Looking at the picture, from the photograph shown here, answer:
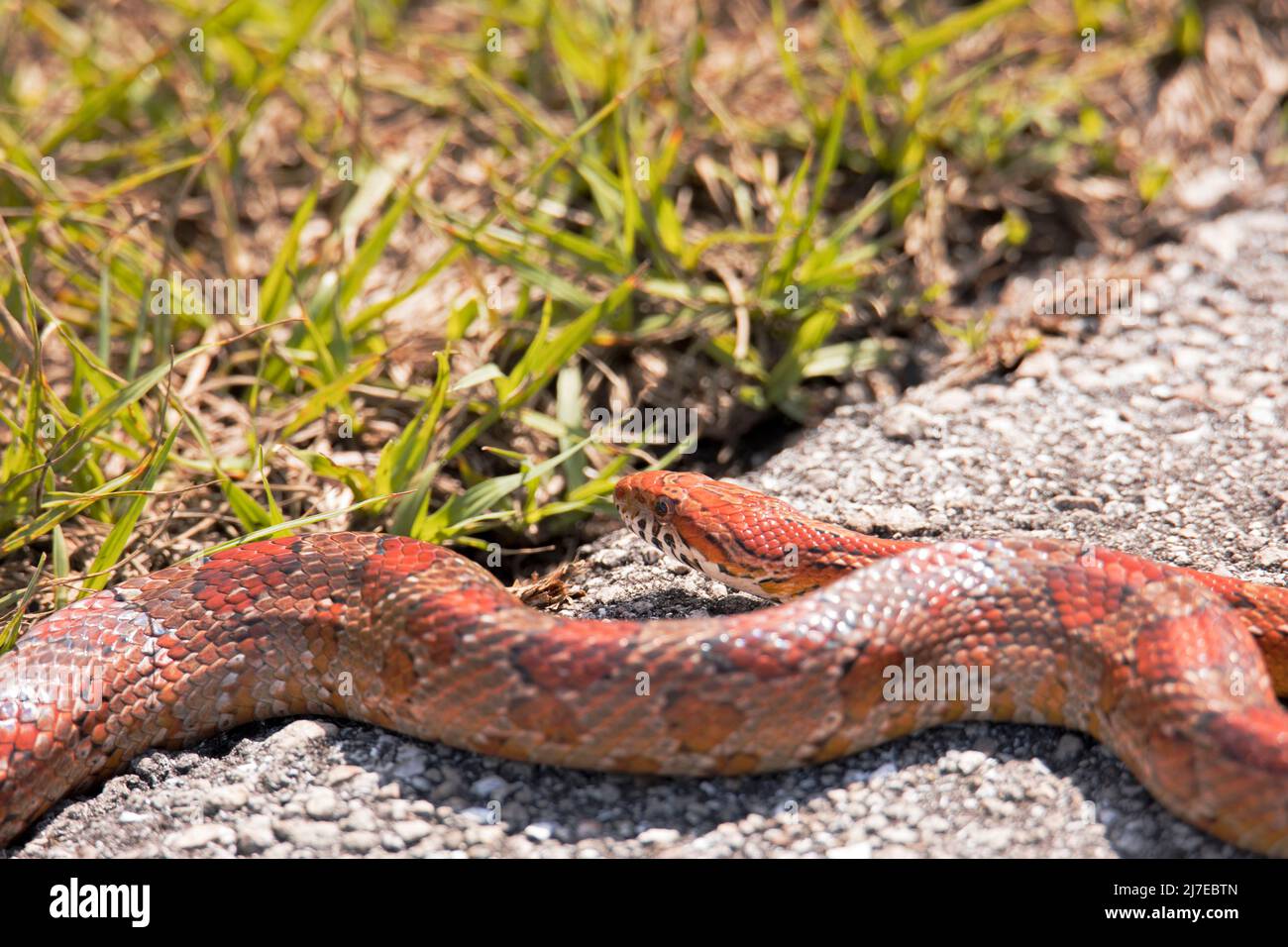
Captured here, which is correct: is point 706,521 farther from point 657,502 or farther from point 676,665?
point 676,665

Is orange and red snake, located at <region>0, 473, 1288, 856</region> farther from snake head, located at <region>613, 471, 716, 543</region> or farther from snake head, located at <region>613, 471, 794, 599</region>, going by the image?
snake head, located at <region>613, 471, 716, 543</region>

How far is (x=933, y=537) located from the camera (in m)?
5.34

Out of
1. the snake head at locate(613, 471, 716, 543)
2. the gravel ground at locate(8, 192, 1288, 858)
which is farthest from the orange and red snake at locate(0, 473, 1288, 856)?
the snake head at locate(613, 471, 716, 543)

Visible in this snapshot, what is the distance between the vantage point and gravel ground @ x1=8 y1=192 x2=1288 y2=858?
4133 mm

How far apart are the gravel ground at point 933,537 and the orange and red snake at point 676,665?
0.11 m

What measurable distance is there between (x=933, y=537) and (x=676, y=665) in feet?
5.49

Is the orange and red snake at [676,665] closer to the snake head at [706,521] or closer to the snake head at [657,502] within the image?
the snake head at [706,521]

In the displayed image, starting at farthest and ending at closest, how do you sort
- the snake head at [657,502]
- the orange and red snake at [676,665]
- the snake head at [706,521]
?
1. the snake head at [657,502]
2. the snake head at [706,521]
3. the orange and red snake at [676,665]

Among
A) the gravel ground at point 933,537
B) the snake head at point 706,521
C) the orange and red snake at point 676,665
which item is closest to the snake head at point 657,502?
the snake head at point 706,521

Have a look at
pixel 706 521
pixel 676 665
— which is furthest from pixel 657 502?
pixel 676 665

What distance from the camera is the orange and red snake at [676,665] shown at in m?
4.09

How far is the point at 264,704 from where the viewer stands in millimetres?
4754
